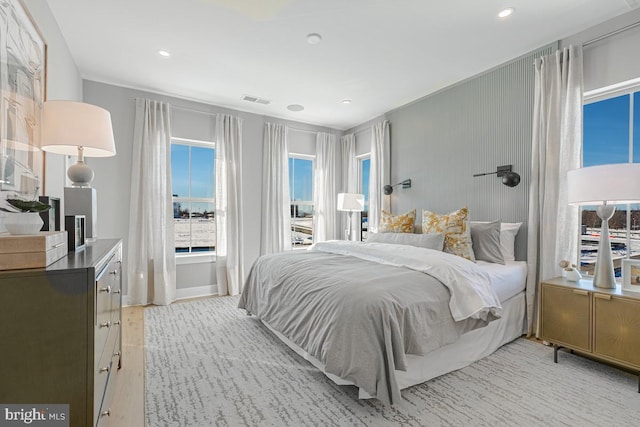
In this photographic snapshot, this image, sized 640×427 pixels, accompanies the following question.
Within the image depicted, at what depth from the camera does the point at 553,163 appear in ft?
9.12

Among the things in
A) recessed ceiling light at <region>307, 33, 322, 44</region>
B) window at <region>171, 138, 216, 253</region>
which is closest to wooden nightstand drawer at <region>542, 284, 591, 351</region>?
recessed ceiling light at <region>307, 33, 322, 44</region>

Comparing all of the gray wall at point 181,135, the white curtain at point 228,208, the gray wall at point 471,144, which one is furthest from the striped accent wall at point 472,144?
the white curtain at point 228,208

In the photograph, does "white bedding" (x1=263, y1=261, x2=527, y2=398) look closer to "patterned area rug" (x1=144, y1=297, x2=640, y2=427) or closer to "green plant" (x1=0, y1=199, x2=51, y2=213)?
"patterned area rug" (x1=144, y1=297, x2=640, y2=427)

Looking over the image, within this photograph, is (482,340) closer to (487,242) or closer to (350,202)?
(487,242)

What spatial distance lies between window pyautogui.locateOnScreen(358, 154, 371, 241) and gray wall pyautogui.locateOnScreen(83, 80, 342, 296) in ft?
2.99

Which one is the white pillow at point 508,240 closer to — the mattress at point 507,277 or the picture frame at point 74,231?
the mattress at point 507,277

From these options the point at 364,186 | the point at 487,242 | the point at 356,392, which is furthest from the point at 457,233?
the point at 364,186

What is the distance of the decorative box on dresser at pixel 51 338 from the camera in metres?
1.02

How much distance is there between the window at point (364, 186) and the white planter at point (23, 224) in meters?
4.38

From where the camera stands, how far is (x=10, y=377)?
3.36ft

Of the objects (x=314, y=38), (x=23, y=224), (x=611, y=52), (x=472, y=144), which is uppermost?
(x=314, y=38)

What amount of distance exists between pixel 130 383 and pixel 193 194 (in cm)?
285

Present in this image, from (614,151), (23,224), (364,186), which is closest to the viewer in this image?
(23,224)

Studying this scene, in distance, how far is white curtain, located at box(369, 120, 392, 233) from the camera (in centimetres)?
474
